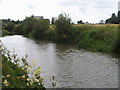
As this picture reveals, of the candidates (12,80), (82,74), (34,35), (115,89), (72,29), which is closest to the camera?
(12,80)

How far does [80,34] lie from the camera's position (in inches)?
1454

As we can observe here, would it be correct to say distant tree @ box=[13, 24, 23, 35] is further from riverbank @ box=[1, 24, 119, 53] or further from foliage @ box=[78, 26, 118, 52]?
foliage @ box=[78, 26, 118, 52]

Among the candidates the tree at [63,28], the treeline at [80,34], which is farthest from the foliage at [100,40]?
the tree at [63,28]

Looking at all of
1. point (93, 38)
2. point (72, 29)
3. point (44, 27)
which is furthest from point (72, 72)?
point (44, 27)

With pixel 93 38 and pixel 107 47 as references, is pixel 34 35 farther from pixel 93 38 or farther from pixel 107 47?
pixel 107 47

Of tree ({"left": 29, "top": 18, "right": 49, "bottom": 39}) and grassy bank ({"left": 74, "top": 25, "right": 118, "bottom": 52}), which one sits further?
tree ({"left": 29, "top": 18, "right": 49, "bottom": 39})

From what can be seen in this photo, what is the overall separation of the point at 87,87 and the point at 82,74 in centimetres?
296

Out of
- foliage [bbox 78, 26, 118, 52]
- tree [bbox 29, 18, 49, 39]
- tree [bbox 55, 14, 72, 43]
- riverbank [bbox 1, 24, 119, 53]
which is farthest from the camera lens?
tree [bbox 29, 18, 49, 39]

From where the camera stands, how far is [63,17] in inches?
1624

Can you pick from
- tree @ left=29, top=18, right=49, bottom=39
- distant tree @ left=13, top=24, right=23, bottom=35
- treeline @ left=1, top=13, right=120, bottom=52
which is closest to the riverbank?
treeline @ left=1, top=13, right=120, bottom=52

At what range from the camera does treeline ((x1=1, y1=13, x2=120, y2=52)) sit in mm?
26109

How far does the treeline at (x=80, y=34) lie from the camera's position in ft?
85.7

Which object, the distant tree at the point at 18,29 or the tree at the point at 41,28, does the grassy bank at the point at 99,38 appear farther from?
the distant tree at the point at 18,29

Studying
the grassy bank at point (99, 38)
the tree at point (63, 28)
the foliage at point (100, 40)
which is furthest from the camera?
the tree at point (63, 28)
